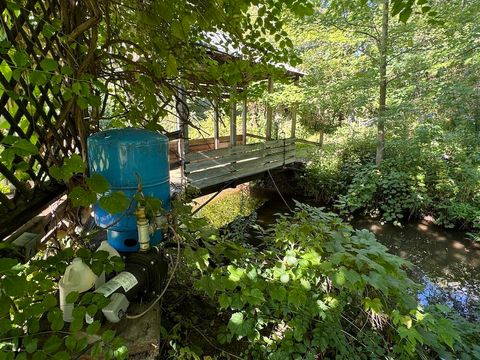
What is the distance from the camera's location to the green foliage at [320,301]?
1166 mm

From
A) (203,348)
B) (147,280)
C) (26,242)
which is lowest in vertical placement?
(203,348)

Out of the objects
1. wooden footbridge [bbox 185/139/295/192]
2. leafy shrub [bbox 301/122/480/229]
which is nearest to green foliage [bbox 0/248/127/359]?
wooden footbridge [bbox 185/139/295/192]

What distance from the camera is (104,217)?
121cm

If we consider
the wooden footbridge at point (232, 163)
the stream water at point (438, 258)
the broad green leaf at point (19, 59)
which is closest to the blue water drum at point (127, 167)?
the broad green leaf at point (19, 59)

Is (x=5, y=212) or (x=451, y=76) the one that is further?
(x=451, y=76)

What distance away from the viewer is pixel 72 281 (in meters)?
0.88

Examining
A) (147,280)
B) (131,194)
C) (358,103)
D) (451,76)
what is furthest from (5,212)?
(451,76)

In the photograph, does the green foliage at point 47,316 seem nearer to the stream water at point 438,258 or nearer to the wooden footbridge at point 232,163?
the wooden footbridge at point 232,163

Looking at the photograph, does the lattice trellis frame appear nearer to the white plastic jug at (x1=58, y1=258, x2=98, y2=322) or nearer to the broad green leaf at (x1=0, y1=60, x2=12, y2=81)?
the broad green leaf at (x1=0, y1=60, x2=12, y2=81)

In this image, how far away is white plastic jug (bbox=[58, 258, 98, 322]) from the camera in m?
0.88

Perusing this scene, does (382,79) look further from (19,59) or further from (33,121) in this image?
(19,59)

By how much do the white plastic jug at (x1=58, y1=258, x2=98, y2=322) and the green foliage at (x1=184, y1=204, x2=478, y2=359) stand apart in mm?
358

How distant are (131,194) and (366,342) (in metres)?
1.58

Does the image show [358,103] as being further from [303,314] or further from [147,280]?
[147,280]
